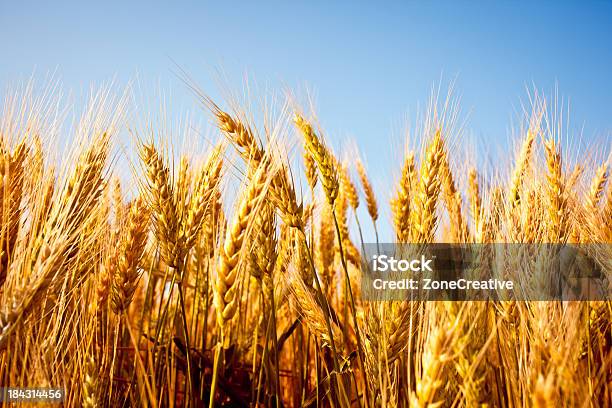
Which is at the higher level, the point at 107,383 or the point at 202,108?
the point at 202,108

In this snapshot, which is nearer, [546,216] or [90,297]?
[90,297]

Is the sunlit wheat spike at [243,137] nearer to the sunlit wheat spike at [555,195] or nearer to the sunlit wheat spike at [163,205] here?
the sunlit wheat spike at [163,205]

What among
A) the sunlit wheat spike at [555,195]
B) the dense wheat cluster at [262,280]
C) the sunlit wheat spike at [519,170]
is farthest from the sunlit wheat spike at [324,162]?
the sunlit wheat spike at [519,170]

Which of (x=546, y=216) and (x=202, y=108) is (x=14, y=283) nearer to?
(x=202, y=108)

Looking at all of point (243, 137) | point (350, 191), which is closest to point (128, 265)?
point (243, 137)

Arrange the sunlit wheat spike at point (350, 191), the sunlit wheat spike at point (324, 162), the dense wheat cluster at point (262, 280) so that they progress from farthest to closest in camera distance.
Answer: the sunlit wheat spike at point (350, 191), the sunlit wheat spike at point (324, 162), the dense wheat cluster at point (262, 280)

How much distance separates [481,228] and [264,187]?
0.86m

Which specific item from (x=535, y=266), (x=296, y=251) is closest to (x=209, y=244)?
(x=296, y=251)

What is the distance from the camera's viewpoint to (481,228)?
5.86 ft

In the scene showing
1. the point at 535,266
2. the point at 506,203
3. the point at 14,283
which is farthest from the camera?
the point at 506,203

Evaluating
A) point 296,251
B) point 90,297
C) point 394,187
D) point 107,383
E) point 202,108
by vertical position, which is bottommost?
point 107,383

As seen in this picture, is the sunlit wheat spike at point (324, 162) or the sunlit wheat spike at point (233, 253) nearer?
the sunlit wheat spike at point (233, 253)

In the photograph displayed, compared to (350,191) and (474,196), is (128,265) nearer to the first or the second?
(350,191)

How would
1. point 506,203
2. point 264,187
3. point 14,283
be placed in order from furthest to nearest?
1. point 506,203
2. point 264,187
3. point 14,283
